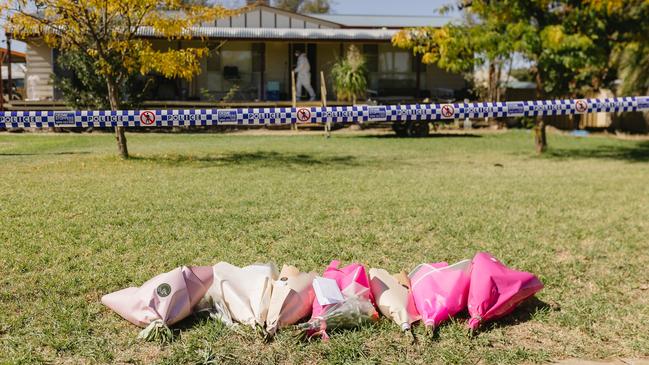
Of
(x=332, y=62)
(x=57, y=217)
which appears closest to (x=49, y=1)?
(x=57, y=217)

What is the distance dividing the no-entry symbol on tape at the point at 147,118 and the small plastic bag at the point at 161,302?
15.4ft

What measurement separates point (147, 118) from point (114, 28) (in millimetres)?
5637

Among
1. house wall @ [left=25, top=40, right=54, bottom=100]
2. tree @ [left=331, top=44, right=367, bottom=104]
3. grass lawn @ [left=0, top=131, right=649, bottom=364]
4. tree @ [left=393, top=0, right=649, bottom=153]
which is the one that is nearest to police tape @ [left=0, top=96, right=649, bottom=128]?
grass lawn @ [left=0, top=131, right=649, bottom=364]

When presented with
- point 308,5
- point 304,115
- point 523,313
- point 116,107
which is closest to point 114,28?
point 116,107

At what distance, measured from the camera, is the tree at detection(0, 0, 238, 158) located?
1196cm

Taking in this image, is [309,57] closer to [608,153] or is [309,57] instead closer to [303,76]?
[303,76]

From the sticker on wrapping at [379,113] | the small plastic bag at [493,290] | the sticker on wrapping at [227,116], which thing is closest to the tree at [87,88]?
the sticker on wrapping at [227,116]

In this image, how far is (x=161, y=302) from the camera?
11.6ft

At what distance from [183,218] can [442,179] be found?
5046 mm

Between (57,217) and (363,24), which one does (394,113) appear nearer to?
(57,217)

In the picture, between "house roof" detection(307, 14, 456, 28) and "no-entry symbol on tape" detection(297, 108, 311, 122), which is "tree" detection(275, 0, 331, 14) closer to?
"house roof" detection(307, 14, 456, 28)

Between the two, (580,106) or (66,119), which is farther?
(580,106)

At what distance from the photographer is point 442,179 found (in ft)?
34.0

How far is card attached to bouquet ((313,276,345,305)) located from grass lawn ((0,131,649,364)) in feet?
0.69
